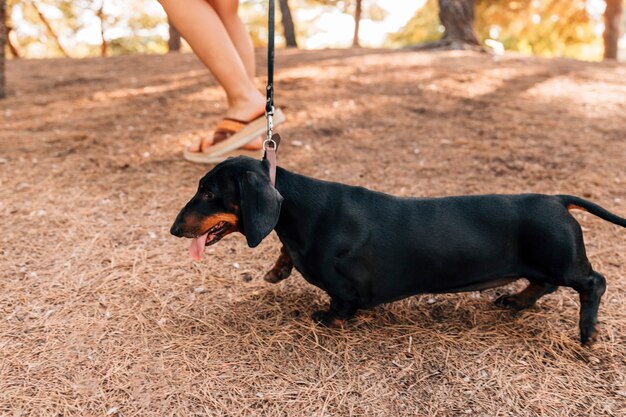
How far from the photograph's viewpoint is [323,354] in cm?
264

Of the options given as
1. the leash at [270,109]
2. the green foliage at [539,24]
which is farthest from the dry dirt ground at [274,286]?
the green foliage at [539,24]

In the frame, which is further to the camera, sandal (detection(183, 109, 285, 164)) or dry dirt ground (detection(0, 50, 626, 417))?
sandal (detection(183, 109, 285, 164))

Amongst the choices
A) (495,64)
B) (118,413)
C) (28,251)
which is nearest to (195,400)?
(118,413)

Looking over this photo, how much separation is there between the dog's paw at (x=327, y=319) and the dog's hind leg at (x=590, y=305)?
1.21 m

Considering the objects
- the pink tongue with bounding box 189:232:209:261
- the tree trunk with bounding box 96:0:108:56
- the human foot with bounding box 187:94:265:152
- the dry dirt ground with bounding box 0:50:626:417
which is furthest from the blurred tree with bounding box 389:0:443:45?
the pink tongue with bounding box 189:232:209:261

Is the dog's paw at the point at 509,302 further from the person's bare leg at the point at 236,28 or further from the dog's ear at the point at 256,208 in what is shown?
the person's bare leg at the point at 236,28

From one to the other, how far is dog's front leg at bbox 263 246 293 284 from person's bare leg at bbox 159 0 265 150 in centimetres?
139

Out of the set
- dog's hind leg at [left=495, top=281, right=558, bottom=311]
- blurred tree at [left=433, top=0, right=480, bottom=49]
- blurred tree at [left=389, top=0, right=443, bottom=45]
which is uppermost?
blurred tree at [left=389, top=0, right=443, bottom=45]

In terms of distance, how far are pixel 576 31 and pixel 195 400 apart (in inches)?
632

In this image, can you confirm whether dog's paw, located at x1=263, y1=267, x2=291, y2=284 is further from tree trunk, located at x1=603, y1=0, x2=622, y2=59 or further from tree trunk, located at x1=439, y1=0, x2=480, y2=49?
tree trunk, located at x1=603, y1=0, x2=622, y2=59

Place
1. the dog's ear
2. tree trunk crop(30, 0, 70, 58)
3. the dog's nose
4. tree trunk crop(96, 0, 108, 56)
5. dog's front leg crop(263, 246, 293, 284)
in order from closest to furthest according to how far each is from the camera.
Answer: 1. the dog's ear
2. the dog's nose
3. dog's front leg crop(263, 246, 293, 284)
4. tree trunk crop(30, 0, 70, 58)
5. tree trunk crop(96, 0, 108, 56)

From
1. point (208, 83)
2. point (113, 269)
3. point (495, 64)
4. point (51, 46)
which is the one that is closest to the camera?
point (113, 269)

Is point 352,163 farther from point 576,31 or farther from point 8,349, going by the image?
point 576,31

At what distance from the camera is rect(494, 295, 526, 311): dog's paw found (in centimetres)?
296
